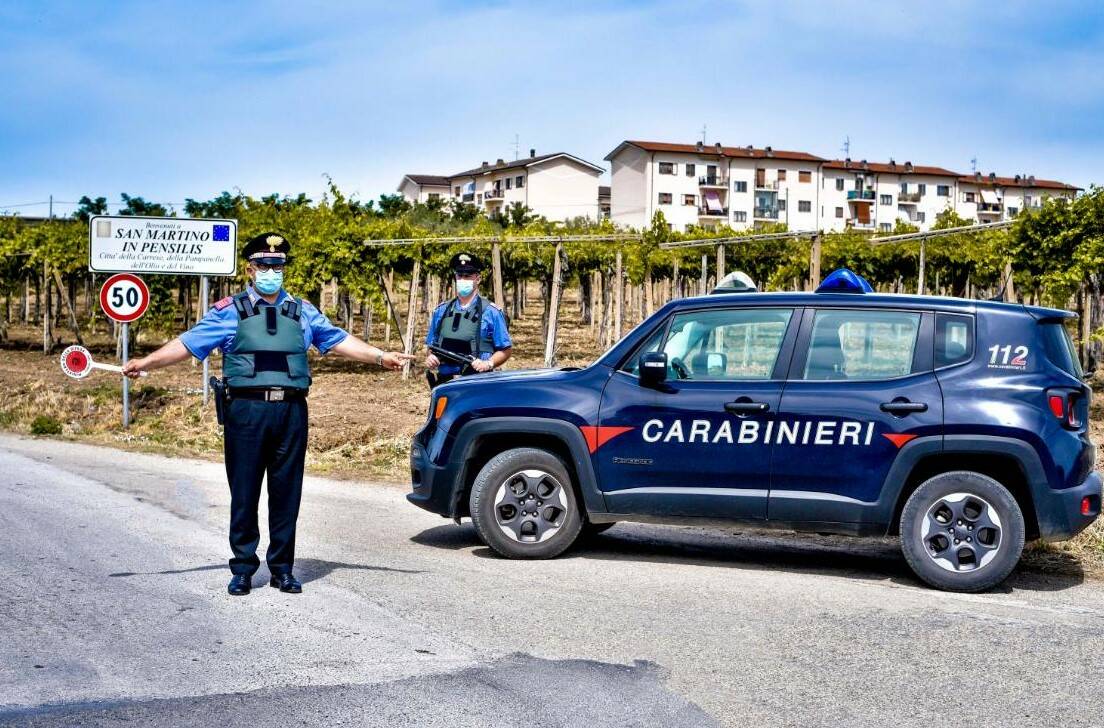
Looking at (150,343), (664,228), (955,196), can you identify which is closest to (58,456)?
(664,228)

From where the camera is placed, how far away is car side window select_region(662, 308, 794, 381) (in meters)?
7.85

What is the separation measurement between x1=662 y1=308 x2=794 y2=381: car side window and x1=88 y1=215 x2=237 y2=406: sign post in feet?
42.7

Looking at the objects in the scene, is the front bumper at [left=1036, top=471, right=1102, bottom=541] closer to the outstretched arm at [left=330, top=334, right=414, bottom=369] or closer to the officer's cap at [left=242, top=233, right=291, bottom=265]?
the outstretched arm at [left=330, top=334, right=414, bottom=369]

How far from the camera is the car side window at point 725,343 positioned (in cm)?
785

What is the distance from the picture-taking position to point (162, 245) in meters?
20.0

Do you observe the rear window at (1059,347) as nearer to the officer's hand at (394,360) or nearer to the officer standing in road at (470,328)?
the officer's hand at (394,360)

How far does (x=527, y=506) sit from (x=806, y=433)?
1787mm

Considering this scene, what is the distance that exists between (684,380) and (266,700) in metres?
3.66

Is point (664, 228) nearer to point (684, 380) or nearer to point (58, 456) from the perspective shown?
point (58, 456)

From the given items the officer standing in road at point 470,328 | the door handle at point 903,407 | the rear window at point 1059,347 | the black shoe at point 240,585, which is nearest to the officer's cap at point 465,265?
the officer standing in road at point 470,328

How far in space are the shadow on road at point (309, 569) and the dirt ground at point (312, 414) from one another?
435 cm

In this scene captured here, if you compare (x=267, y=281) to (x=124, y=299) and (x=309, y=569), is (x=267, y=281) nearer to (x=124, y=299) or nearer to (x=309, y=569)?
(x=309, y=569)

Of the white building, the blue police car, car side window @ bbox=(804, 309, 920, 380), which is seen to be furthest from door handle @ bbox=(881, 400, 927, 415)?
the white building

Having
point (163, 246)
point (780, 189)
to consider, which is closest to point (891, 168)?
point (780, 189)
